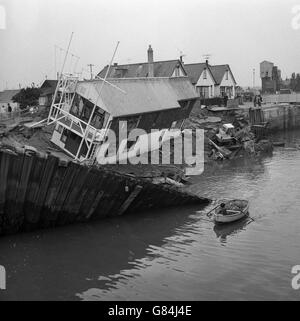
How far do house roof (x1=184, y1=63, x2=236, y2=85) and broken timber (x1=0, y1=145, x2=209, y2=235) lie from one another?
47.8 meters

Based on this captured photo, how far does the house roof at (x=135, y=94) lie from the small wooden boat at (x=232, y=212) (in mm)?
9977

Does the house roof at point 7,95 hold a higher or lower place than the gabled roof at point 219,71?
lower

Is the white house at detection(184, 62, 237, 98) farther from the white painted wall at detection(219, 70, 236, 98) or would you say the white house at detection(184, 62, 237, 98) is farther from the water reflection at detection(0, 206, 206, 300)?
the water reflection at detection(0, 206, 206, 300)

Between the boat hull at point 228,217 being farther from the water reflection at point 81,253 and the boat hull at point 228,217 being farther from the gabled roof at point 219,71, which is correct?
the gabled roof at point 219,71

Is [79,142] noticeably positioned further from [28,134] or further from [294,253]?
[294,253]

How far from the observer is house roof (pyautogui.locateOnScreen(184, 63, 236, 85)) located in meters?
70.1

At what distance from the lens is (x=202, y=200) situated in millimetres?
27875

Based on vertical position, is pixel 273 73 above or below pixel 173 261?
above

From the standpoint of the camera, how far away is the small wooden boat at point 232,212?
23.4 metres

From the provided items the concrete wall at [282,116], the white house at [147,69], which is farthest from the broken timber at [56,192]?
the concrete wall at [282,116]

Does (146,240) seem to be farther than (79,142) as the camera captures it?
No

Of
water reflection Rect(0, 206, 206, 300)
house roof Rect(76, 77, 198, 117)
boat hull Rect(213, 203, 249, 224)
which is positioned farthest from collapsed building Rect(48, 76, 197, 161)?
boat hull Rect(213, 203, 249, 224)

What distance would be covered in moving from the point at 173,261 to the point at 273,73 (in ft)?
301
